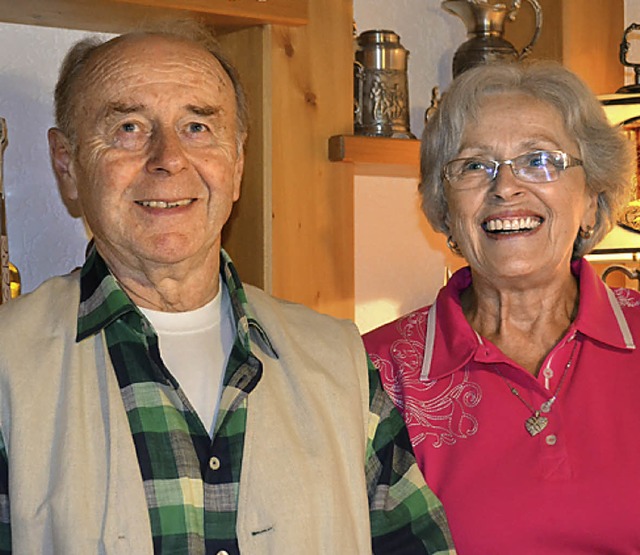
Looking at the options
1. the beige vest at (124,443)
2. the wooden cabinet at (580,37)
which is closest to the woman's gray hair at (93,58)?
the beige vest at (124,443)

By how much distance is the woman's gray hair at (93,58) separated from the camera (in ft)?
5.28

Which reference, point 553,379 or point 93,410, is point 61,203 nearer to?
point 93,410

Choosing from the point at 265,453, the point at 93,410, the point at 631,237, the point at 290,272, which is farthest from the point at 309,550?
the point at 631,237

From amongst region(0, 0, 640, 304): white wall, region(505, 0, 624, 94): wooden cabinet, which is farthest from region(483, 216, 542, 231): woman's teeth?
region(505, 0, 624, 94): wooden cabinet

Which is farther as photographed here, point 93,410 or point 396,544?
point 396,544

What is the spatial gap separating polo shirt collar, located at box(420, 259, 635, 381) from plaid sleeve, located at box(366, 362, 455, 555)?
0.76ft

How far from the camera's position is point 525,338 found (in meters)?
1.95

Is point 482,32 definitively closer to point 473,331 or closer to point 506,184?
point 506,184

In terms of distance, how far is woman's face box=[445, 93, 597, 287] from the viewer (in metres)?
1.87

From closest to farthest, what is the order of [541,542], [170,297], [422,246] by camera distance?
[170,297], [541,542], [422,246]

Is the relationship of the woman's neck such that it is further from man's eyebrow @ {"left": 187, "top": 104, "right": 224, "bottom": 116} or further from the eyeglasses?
man's eyebrow @ {"left": 187, "top": 104, "right": 224, "bottom": 116}

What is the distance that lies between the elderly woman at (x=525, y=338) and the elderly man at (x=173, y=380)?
17cm

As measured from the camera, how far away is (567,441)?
1.78m

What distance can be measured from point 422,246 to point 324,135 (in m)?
0.74
